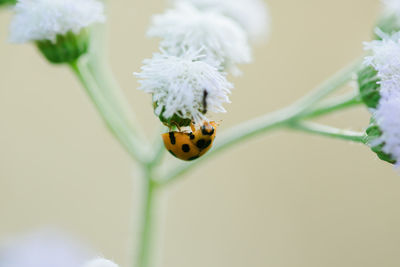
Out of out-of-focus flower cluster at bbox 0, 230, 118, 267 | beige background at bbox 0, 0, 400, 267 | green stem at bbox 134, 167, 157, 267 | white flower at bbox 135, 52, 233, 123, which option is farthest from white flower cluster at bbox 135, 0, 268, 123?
beige background at bbox 0, 0, 400, 267

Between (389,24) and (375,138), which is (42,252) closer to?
(375,138)

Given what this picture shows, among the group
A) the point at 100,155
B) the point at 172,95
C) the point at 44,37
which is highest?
the point at 100,155

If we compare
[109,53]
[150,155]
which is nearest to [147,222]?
[150,155]

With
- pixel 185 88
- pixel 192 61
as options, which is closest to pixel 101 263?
pixel 185 88

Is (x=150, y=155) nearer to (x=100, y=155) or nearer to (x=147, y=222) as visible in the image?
(x=147, y=222)

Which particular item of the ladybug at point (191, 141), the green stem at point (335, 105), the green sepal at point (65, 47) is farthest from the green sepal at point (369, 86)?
the green sepal at point (65, 47)

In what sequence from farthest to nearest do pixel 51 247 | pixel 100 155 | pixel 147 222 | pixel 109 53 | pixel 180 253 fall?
pixel 109 53 < pixel 100 155 < pixel 180 253 < pixel 51 247 < pixel 147 222

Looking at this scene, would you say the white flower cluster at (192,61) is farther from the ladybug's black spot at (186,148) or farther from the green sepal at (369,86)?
the green sepal at (369,86)

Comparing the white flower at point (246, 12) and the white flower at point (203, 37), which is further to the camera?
the white flower at point (246, 12)
